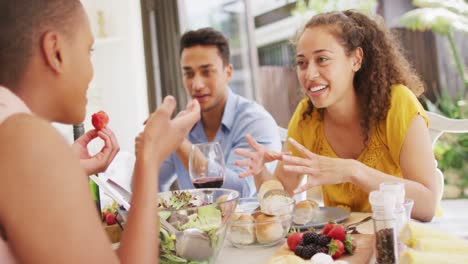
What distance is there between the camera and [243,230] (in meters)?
1.19

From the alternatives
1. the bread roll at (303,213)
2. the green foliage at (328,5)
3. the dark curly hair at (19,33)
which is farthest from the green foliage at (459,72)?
the dark curly hair at (19,33)

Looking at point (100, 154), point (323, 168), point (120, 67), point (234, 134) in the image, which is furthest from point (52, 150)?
point (120, 67)

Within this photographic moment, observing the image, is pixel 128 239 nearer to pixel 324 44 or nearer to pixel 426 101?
pixel 324 44

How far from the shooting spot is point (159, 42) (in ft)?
14.9

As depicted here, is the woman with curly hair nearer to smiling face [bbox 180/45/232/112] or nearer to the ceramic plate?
the ceramic plate

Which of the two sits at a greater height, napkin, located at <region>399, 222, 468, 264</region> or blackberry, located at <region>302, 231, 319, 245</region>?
napkin, located at <region>399, 222, 468, 264</region>

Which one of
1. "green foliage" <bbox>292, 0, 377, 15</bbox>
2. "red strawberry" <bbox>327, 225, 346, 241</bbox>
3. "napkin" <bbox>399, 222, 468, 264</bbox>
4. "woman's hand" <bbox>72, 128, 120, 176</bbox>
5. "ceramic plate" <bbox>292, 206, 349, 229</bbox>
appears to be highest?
"green foliage" <bbox>292, 0, 377, 15</bbox>

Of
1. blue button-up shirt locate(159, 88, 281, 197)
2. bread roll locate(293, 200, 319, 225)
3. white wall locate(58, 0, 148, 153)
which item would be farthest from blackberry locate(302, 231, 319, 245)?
white wall locate(58, 0, 148, 153)

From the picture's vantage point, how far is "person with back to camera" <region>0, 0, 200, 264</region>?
0.63 metres

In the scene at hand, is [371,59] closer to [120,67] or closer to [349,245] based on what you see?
[349,245]

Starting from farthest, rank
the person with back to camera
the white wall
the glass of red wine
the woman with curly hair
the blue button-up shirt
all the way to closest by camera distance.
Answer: the white wall → the blue button-up shirt → the woman with curly hair → the glass of red wine → the person with back to camera

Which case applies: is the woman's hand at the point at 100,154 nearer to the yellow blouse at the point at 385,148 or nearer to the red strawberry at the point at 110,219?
the red strawberry at the point at 110,219

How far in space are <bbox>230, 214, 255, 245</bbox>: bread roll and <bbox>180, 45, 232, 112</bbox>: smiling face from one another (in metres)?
1.46

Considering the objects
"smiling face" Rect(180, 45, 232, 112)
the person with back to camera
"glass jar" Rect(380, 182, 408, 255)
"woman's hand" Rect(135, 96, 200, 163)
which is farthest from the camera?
"smiling face" Rect(180, 45, 232, 112)
